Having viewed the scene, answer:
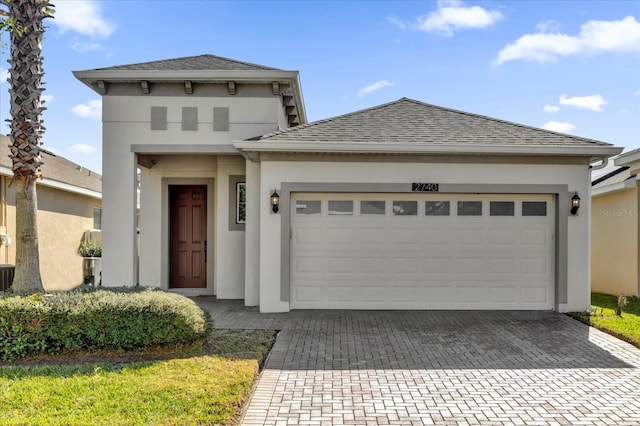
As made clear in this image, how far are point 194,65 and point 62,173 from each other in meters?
7.67

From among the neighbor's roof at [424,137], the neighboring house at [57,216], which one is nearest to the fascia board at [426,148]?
the neighbor's roof at [424,137]

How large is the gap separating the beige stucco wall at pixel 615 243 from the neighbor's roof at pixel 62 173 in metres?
15.1

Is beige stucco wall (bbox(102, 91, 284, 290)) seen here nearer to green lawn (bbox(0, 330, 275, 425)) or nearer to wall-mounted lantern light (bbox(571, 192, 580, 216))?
green lawn (bbox(0, 330, 275, 425))

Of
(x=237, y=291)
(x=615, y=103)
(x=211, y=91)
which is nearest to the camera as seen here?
(x=211, y=91)

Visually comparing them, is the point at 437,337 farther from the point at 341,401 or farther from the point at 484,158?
the point at 484,158

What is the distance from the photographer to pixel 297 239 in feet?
30.9

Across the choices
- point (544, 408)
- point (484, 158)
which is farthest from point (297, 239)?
point (544, 408)

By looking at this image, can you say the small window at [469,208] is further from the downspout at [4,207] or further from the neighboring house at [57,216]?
the downspout at [4,207]

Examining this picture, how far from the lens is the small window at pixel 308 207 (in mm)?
9469

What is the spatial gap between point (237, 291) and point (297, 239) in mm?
2503

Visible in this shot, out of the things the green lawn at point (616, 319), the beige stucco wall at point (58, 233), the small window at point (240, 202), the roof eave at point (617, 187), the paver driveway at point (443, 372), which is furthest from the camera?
the beige stucco wall at point (58, 233)

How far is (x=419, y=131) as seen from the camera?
9617 millimetres

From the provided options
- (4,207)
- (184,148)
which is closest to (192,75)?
(184,148)

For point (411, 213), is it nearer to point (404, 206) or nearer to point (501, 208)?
point (404, 206)
